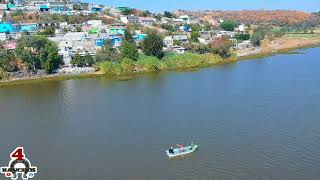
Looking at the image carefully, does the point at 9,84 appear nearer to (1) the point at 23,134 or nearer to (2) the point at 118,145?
(1) the point at 23,134

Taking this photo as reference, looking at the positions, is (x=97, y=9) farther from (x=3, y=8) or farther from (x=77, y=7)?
(x=3, y=8)

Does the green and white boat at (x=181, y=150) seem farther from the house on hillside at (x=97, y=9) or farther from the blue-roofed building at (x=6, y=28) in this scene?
the house on hillside at (x=97, y=9)

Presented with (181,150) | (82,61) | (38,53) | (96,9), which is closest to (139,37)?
(82,61)

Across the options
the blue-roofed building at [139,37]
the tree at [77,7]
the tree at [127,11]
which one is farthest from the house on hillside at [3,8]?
the tree at [127,11]

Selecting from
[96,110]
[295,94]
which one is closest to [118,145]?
[96,110]

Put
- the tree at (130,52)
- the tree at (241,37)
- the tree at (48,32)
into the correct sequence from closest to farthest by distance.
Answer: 1. the tree at (130,52)
2. the tree at (48,32)
3. the tree at (241,37)

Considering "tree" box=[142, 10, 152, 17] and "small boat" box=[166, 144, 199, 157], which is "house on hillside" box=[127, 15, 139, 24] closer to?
"tree" box=[142, 10, 152, 17]
